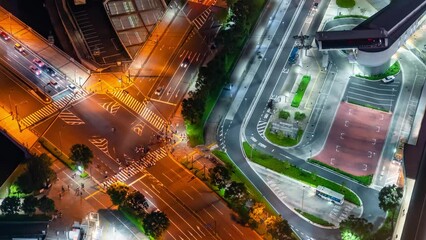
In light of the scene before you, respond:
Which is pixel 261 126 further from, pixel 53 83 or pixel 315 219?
pixel 53 83

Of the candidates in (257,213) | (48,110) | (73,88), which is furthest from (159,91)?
(257,213)

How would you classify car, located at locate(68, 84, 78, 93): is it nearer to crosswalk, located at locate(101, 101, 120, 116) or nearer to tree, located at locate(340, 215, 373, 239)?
crosswalk, located at locate(101, 101, 120, 116)

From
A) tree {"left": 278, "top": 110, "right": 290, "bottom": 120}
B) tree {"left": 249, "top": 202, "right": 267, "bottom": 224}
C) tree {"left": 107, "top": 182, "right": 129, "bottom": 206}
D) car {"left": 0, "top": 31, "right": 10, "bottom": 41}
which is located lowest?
tree {"left": 107, "top": 182, "right": 129, "bottom": 206}

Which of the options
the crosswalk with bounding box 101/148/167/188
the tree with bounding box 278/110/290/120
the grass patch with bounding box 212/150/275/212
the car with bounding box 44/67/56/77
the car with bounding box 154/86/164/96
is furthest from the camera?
the car with bounding box 44/67/56/77

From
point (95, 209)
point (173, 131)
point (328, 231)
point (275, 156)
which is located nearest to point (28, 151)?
point (95, 209)

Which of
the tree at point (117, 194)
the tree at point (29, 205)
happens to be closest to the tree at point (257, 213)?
the tree at point (117, 194)

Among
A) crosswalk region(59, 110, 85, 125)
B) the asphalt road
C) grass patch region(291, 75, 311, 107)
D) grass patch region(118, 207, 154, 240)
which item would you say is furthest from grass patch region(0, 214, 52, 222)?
grass patch region(291, 75, 311, 107)
